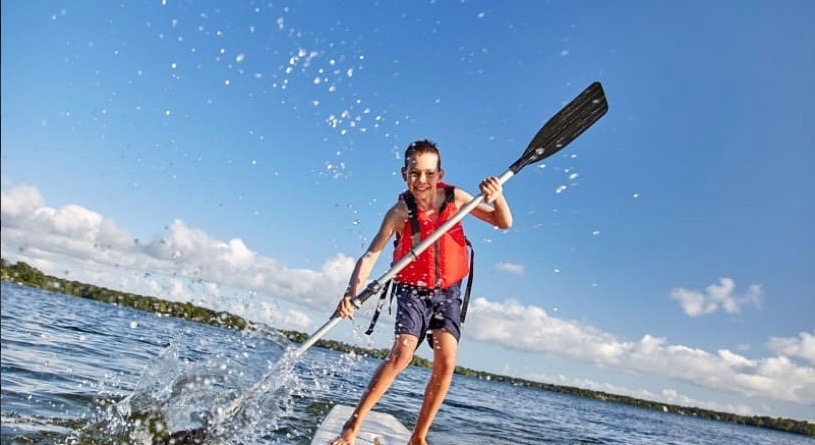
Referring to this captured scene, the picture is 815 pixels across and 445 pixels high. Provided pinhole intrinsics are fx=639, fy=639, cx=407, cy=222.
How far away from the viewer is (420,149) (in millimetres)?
→ 4504

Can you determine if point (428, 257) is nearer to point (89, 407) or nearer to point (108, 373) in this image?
point (89, 407)

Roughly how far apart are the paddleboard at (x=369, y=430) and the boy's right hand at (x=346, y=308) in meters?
0.85

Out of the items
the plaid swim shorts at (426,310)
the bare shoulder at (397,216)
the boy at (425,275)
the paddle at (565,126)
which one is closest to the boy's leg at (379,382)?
the boy at (425,275)

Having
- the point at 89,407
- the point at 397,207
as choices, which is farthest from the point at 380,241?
the point at 89,407

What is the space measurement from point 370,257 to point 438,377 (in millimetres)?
951

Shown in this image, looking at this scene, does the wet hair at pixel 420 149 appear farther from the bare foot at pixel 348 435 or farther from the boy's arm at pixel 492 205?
the bare foot at pixel 348 435

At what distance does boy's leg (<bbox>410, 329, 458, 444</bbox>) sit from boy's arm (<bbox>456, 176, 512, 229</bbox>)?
2.88ft

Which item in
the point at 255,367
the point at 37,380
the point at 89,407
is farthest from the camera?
the point at 37,380

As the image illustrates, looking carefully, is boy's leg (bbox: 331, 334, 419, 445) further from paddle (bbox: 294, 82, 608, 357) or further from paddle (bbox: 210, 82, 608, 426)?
paddle (bbox: 294, 82, 608, 357)

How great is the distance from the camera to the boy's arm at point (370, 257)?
4266 millimetres

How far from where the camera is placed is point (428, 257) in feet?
14.8

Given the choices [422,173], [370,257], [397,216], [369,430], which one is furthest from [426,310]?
[369,430]

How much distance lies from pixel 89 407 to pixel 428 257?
2.94 metres

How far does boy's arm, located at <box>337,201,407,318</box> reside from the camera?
14.0 feet
